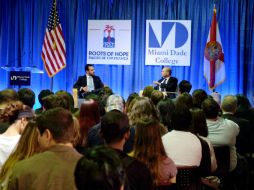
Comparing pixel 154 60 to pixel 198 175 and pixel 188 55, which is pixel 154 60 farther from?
pixel 198 175

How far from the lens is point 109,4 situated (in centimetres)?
1159

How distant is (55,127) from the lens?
2309 mm

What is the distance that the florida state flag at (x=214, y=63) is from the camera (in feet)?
33.7

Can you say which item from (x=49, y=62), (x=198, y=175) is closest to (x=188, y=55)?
(x=49, y=62)

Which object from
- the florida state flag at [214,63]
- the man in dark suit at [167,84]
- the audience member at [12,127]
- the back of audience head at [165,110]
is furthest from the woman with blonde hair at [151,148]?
the florida state flag at [214,63]

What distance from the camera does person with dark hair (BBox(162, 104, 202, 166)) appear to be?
3.46m

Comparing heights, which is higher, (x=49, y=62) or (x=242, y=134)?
(x=49, y=62)

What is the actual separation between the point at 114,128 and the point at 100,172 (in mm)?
1114

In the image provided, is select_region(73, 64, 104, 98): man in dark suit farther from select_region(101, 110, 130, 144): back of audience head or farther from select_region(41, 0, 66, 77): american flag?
select_region(101, 110, 130, 144): back of audience head

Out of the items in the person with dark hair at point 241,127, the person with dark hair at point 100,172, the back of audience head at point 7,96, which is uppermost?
the back of audience head at point 7,96

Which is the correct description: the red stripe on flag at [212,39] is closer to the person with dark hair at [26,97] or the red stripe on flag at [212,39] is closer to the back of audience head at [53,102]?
the person with dark hair at [26,97]

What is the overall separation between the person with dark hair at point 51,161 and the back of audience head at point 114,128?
0.26m

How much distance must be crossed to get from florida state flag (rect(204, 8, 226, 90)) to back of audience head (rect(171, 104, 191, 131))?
6.93 metres

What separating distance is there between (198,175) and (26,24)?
9.51m
